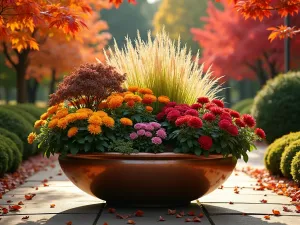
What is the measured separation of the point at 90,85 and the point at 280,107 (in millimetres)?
9094

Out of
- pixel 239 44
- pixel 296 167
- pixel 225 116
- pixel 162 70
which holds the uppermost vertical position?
pixel 239 44

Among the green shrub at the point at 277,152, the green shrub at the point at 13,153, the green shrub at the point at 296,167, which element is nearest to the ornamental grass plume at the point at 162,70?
the green shrub at the point at 296,167

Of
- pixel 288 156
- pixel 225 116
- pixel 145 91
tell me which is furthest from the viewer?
pixel 288 156

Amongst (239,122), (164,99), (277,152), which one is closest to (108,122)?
(164,99)

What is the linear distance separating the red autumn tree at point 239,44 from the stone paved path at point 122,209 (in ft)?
47.0

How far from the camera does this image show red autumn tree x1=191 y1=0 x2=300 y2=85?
22156 mm

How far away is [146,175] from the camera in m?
6.13

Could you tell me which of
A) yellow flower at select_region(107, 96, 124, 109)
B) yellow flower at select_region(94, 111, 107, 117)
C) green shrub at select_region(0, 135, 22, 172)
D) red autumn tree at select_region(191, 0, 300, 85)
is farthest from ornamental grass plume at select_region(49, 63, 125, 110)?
red autumn tree at select_region(191, 0, 300, 85)

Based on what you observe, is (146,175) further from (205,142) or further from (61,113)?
(61,113)

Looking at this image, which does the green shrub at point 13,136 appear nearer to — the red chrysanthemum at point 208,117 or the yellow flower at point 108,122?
the yellow flower at point 108,122

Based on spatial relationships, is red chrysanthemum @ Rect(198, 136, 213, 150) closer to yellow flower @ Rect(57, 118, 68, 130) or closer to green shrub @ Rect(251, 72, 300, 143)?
yellow flower @ Rect(57, 118, 68, 130)

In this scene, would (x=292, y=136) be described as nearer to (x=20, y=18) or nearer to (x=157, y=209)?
(x=157, y=209)

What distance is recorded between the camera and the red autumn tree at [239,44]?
2216 cm

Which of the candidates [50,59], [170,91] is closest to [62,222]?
[170,91]
